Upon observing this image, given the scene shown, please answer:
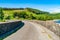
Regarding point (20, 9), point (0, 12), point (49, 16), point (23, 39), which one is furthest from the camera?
point (20, 9)

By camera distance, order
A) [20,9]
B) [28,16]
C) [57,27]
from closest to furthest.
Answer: [57,27]
[28,16]
[20,9]

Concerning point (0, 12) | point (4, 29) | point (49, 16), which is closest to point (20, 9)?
point (49, 16)

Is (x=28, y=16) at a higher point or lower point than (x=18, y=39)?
lower

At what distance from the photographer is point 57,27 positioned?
7519 cm

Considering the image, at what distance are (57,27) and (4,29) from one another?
1641 inches

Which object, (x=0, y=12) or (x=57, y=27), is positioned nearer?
(x=57, y=27)

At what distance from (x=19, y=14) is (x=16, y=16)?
3346 mm

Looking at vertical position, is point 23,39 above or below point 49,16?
above

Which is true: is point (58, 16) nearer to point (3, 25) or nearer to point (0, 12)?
point (0, 12)

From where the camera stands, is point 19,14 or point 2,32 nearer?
point 2,32

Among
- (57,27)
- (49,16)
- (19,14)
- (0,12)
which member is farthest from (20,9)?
(57,27)

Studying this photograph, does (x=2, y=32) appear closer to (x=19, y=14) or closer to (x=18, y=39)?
(x=18, y=39)

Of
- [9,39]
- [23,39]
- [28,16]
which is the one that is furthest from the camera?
[28,16]

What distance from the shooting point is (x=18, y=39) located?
3284 cm
